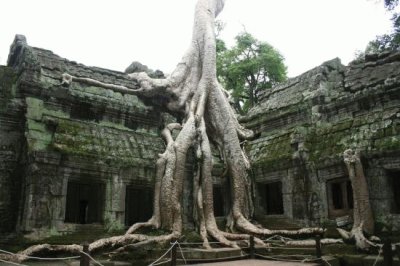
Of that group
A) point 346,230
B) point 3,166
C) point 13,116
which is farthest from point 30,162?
point 346,230

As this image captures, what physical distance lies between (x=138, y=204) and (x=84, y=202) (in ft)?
5.49

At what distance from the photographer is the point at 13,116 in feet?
26.2

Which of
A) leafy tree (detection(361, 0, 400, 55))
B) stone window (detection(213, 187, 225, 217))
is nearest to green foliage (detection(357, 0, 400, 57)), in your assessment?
leafy tree (detection(361, 0, 400, 55))

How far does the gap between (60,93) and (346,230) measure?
700 centimetres

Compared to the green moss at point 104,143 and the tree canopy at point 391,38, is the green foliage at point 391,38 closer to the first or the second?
the tree canopy at point 391,38

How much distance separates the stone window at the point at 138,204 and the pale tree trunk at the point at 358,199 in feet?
15.2

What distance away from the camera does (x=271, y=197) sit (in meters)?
10.6

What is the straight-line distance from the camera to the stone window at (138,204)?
934 cm

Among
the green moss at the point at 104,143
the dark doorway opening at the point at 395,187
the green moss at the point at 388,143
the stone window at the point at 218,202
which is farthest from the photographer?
the stone window at the point at 218,202

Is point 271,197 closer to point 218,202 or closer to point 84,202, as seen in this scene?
point 218,202

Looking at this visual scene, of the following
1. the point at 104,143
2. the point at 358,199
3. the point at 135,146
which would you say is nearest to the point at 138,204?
the point at 135,146

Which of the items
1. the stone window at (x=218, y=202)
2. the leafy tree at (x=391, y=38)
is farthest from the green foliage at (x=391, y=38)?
Answer: the stone window at (x=218, y=202)

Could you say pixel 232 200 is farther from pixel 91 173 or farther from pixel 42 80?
pixel 42 80

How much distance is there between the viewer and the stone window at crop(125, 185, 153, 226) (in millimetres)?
9344
